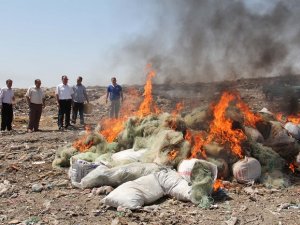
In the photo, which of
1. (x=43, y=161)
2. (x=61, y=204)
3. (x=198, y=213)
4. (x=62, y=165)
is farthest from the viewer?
(x=43, y=161)

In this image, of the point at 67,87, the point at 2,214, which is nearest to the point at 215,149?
the point at 2,214

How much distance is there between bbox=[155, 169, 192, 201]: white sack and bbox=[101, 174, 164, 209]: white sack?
79 millimetres

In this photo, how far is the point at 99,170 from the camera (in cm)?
560

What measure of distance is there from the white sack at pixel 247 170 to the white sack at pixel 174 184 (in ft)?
3.43

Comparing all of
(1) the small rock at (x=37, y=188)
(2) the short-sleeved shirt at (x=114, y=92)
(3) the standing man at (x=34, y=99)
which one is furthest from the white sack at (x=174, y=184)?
(2) the short-sleeved shirt at (x=114, y=92)

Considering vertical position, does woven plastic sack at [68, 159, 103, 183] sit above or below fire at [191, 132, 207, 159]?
below

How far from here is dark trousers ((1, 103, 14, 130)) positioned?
1082 centimetres

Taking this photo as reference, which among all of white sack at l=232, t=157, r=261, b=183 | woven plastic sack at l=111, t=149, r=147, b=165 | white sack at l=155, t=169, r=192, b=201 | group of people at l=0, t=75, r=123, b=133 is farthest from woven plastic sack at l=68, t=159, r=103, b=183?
group of people at l=0, t=75, r=123, b=133

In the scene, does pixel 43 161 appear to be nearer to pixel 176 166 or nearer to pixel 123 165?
pixel 123 165

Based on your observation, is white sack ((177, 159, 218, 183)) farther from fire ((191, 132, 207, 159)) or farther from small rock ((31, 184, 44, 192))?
small rock ((31, 184, 44, 192))

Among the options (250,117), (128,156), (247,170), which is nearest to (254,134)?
(250,117)

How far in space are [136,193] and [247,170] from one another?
1.91 meters

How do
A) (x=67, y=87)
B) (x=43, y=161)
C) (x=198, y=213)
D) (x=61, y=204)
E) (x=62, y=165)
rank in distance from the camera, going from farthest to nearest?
(x=67, y=87), (x=43, y=161), (x=62, y=165), (x=61, y=204), (x=198, y=213)

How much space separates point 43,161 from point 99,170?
2223mm
